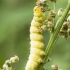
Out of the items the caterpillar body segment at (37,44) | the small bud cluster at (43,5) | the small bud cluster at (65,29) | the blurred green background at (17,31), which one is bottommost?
the small bud cluster at (65,29)

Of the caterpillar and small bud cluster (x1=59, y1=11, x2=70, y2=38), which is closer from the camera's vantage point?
small bud cluster (x1=59, y1=11, x2=70, y2=38)

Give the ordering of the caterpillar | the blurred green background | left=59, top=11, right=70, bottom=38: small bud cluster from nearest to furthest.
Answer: left=59, top=11, right=70, bottom=38: small bud cluster, the caterpillar, the blurred green background

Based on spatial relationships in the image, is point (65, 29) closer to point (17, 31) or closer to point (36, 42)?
point (36, 42)

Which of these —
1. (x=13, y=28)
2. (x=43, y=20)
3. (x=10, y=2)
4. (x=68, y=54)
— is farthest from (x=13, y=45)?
(x=43, y=20)

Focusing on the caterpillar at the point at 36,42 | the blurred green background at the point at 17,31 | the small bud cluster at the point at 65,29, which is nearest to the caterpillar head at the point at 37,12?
the caterpillar at the point at 36,42

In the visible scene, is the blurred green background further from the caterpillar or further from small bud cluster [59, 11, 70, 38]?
small bud cluster [59, 11, 70, 38]

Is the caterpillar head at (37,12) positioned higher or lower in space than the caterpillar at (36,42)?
higher

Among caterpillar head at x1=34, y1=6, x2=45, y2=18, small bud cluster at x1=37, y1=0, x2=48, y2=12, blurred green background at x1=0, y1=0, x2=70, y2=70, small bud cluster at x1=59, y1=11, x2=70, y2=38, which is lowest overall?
small bud cluster at x1=59, y1=11, x2=70, y2=38

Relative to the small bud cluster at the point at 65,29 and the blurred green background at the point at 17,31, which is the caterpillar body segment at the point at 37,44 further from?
the blurred green background at the point at 17,31

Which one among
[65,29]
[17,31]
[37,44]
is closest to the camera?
[65,29]

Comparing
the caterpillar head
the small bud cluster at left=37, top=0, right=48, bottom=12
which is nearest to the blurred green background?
the caterpillar head

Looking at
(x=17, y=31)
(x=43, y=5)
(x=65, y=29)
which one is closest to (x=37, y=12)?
(x=43, y=5)

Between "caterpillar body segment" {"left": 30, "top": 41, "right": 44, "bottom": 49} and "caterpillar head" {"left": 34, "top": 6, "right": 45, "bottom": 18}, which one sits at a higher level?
"caterpillar head" {"left": 34, "top": 6, "right": 45, "bottom": 18}
